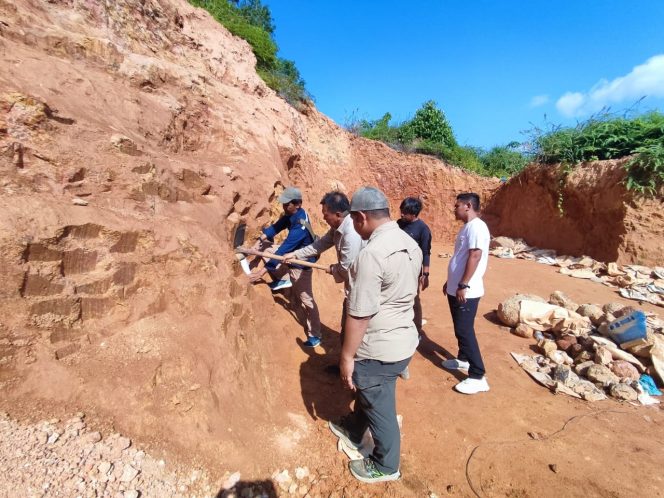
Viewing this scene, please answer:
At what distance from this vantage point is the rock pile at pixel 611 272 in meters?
6.07

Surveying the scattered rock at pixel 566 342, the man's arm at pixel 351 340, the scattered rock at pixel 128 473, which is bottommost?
the scattered rock at pixel 128 473

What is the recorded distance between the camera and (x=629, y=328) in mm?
3697

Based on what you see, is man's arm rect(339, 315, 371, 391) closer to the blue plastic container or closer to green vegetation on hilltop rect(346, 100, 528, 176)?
the blue plastic container

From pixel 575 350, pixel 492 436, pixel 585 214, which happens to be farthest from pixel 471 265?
pixel 585 214

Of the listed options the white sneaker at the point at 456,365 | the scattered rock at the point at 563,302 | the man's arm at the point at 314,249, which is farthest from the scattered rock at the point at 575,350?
the man's arm at the point at 314,249

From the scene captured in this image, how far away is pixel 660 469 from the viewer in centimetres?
238

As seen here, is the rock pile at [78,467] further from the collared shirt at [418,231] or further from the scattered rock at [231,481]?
the collared shirt at [418,231]

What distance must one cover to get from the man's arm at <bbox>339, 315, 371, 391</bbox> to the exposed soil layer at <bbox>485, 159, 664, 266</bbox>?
8.12 meters

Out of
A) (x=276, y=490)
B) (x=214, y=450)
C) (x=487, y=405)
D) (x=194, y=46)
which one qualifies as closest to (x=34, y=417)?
(x=214, y=450)

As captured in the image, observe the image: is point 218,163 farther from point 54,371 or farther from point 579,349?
point 579,349

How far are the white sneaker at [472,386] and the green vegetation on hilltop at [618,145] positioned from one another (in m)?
7.02

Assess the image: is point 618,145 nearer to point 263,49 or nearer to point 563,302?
point 563,302

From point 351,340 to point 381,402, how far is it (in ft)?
1.60

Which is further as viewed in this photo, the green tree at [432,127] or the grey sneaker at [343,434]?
the green tree at [432,127]
